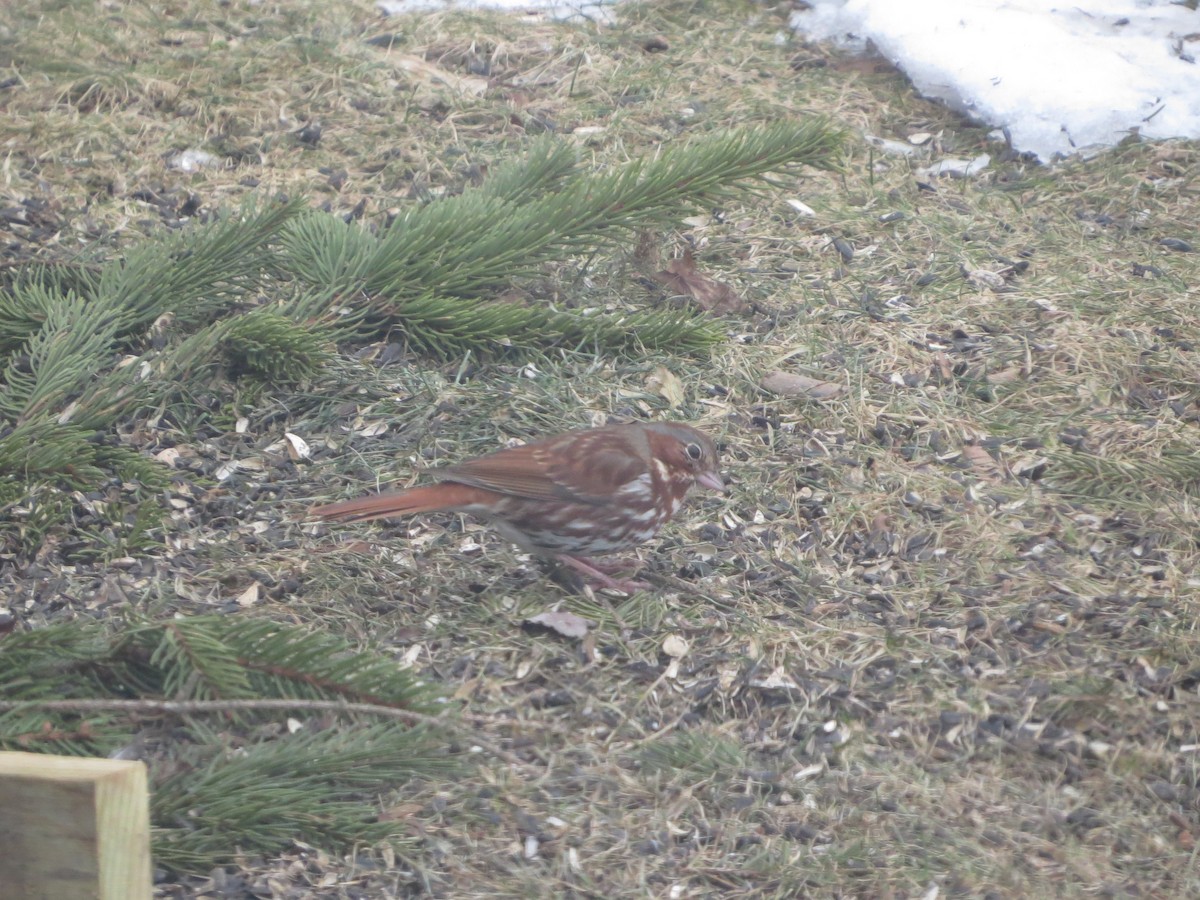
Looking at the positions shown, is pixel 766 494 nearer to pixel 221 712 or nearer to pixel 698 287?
pixel 698 287

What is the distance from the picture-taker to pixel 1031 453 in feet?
14.1

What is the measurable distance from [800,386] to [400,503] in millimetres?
1658

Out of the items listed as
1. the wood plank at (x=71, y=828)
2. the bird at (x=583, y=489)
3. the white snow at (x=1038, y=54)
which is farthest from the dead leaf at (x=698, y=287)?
the wood plank at (x=71, y=828)

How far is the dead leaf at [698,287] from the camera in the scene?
4.96m

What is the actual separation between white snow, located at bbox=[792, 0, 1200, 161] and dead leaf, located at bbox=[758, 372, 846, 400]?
226 centimetres

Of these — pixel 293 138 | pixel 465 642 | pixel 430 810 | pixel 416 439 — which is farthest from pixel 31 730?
pixel 293 138

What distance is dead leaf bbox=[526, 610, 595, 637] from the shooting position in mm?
3480

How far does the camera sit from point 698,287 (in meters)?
5.00

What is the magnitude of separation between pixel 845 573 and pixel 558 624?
0.87 metres

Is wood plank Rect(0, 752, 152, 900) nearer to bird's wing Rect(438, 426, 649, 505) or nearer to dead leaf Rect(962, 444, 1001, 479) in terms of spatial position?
bird's wing Rect(438, 426, 649, 505)

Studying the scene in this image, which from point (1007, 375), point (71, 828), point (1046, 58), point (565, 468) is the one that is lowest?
point (565, 468)

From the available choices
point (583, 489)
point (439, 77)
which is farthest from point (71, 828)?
point (439, 77)

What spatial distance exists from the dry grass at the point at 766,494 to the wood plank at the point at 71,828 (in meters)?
0.87

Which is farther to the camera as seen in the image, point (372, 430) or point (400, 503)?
point (372, 430)
